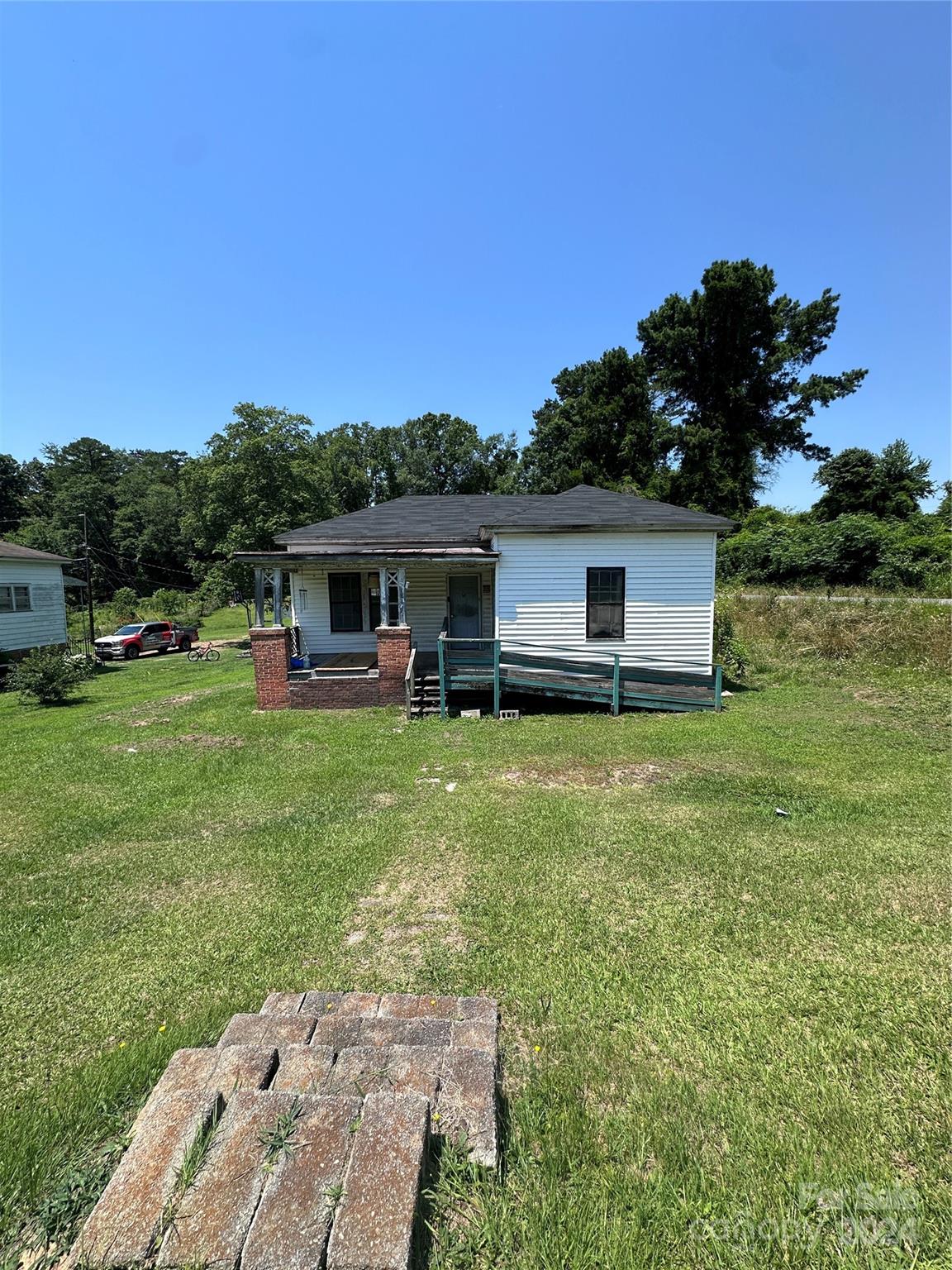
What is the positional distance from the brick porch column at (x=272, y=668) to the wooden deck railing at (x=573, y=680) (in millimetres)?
3026

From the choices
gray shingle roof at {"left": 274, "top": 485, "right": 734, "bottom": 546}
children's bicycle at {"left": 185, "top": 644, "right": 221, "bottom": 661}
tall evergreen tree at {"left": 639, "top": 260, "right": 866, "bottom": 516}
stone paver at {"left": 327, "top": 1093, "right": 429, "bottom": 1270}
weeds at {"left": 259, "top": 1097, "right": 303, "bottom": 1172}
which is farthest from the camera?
tall evergreen tree at {"left": 639, "top": 260, "right": 866, "bottom": 516}

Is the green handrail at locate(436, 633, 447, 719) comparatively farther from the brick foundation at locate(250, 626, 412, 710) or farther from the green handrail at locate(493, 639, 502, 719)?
the brick foundation at locate(250, 626, 412, 710)

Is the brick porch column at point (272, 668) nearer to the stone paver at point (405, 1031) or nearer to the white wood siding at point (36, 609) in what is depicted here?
the stone paver at point (405, 1031)

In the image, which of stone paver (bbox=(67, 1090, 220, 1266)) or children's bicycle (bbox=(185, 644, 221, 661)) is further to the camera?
children's bicycle (bbox=(185, 644, 221, 661))

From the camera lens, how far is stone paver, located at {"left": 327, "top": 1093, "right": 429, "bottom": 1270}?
4.75 feet

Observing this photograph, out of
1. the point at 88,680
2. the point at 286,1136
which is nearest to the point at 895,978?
the point at 286,1136

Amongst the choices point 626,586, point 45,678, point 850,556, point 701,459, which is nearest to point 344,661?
point 626,586

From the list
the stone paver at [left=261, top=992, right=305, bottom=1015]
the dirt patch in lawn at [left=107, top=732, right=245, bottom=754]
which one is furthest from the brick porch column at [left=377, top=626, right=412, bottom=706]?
the stone paver at [left=261, top=992, right=305, bottom=1015]

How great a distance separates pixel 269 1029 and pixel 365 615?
39.1 feet

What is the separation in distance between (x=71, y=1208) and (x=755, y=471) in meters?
39.9

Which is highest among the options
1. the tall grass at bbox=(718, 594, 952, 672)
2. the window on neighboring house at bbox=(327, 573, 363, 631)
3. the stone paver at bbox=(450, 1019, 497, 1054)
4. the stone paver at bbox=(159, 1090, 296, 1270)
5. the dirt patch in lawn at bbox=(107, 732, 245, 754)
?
the window on neighboring house at bbox=(327, 573, 363, 631)

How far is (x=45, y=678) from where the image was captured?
12.3m

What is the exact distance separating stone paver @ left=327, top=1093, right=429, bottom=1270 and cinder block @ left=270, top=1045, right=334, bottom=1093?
31cm

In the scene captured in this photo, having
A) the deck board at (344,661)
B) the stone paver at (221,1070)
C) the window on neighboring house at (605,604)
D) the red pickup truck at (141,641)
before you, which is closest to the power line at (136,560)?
the red pickup truck at (141,641)
